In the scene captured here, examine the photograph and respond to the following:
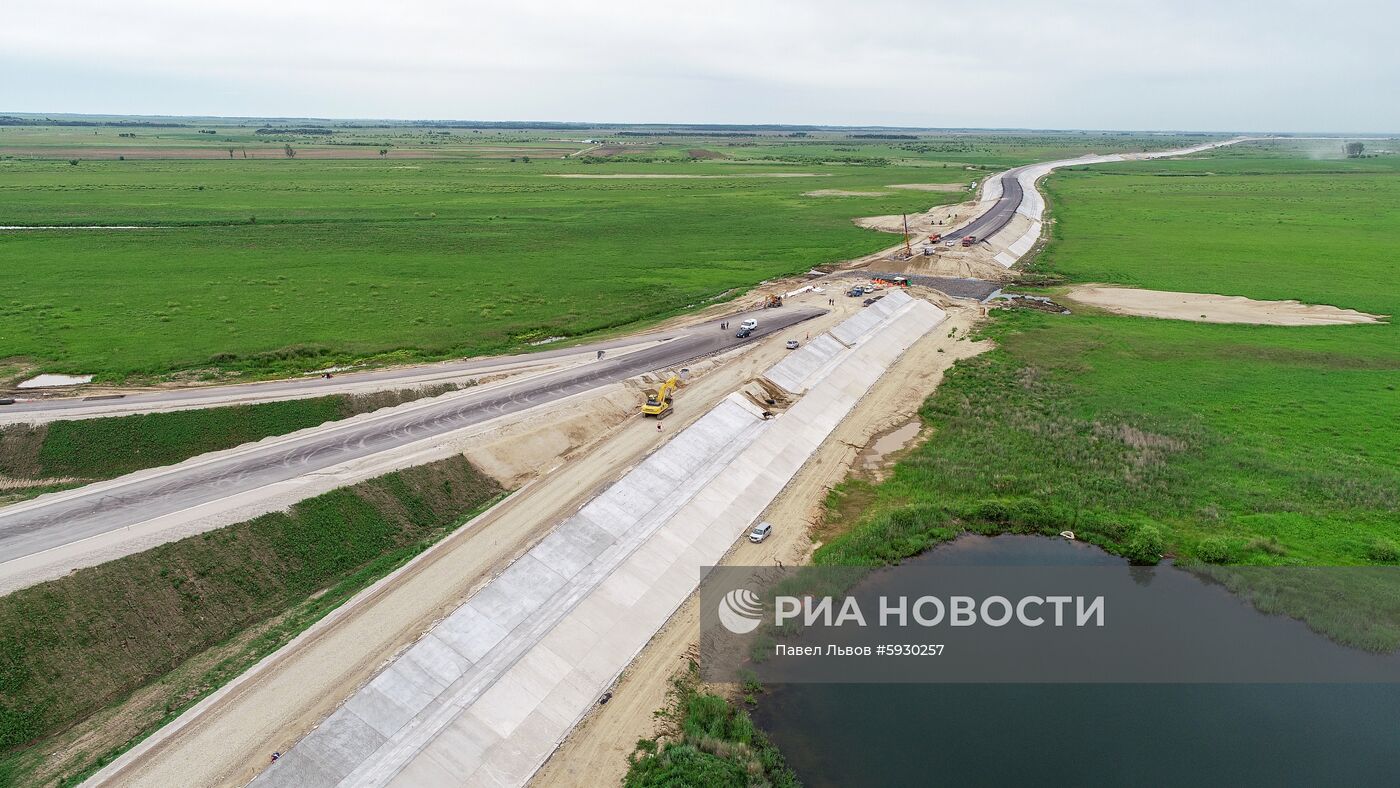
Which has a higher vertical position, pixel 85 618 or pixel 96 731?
pixel 85 618

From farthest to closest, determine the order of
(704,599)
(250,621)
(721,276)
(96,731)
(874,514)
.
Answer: (721,276), (874,514), (704,599), (250,621), (96,731)

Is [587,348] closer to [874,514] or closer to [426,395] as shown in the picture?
[426,395]

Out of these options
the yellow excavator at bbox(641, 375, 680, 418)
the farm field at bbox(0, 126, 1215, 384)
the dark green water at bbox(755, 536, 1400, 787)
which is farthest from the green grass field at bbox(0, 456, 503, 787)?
the farm field at bbox(0, 126, 1215, 384)

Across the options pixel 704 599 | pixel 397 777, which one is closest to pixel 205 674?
pixel 397 777

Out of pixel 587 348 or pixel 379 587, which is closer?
pixel 379 587

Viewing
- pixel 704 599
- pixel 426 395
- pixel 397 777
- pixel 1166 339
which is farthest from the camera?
pixel 1166 339

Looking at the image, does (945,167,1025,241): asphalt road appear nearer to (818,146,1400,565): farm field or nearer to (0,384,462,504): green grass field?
(818,146,1400,565): farm field

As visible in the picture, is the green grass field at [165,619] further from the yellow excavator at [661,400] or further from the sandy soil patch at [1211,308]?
the sandy soil patch at [1211,308]
